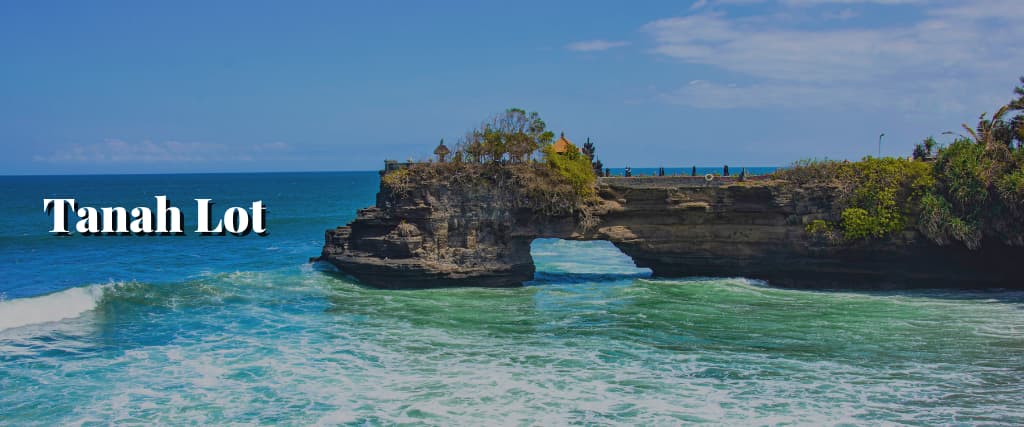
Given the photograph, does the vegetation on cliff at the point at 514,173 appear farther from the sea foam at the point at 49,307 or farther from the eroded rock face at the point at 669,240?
the sea foam at the point at 49,307

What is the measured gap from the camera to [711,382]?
17.3 m

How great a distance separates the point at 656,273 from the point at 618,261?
718 centimetres

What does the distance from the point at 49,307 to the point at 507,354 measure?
16.0 metres

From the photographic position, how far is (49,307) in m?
25.8

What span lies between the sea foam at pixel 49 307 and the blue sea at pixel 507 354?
114 millimetres

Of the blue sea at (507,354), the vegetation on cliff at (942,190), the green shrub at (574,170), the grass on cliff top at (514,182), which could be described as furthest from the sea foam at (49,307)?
the vegetation on cliff at (942,190)

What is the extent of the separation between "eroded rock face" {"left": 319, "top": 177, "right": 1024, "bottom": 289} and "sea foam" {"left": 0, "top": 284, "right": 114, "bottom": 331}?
8.83 m

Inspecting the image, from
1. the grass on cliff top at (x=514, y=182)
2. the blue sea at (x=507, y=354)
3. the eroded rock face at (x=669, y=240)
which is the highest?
the grass on cliff top at (x=514, y=182)

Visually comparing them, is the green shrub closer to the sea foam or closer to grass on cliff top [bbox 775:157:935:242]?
grass on cliff top [bbox 775:157:935:242]

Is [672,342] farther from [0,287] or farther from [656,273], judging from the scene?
[0,287]

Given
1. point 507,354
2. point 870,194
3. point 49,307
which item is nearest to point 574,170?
point 870,194

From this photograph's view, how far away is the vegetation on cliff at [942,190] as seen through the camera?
26.5 m

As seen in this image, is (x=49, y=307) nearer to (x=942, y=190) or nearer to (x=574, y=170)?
(x=574, y=170)

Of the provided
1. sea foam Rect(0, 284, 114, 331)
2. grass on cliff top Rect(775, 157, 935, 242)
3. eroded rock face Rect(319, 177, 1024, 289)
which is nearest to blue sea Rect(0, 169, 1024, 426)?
sea foam Rect(0, 284, 114, 331)
